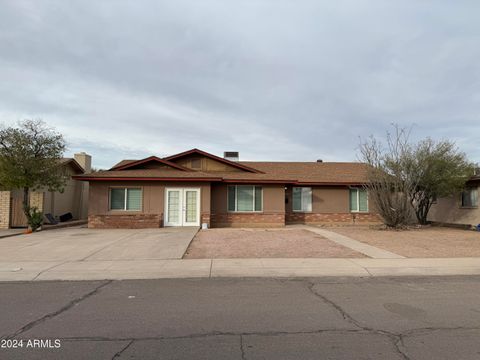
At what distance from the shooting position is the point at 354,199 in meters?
24.5

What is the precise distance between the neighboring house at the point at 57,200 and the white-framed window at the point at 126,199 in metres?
2.64

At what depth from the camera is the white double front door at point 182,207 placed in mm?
20922

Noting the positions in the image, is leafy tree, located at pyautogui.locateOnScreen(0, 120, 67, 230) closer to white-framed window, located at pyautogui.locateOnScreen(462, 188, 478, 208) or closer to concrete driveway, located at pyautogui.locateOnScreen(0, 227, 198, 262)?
concrete driveway, located at pyautogui.locateOnScreen(0, 227, 198, 262)

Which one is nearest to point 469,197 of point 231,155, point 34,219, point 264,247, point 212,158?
point 212,158

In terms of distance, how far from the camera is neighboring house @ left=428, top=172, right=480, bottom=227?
2156 centimetres

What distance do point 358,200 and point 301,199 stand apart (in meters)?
3.67

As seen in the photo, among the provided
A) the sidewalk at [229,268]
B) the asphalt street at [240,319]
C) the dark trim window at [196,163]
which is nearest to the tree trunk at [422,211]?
the sidewalk at [229,268]

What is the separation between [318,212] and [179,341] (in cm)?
2017

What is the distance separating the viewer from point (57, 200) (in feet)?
85.5

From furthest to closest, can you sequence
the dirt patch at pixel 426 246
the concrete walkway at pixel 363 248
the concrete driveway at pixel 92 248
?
the dirt patch at pixel 426 246, the concrete walkway at pixel 363 248, the concrete driveway at pixel 92 248

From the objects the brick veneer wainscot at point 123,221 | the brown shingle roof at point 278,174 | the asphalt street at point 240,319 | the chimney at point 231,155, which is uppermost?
the chimney at point 231,155

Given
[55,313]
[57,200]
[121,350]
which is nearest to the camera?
[121,350]

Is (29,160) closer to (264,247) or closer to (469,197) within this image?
(264,247)

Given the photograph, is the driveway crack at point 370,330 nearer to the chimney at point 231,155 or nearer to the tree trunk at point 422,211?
the tree trunk at point 422,211
